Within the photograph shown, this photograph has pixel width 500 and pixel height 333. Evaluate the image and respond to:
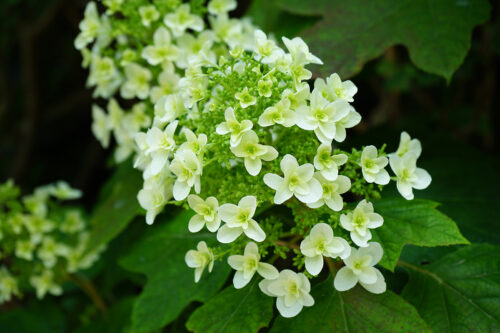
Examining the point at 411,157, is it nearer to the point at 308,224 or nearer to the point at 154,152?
the point at 308,224

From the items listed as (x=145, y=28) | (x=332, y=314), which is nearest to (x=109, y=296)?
(x=145, y=28)

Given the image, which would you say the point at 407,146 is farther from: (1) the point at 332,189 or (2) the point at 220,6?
(2) the point at 220,6

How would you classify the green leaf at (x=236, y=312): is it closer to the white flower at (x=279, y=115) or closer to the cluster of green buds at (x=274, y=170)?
the cluster of green buds at (x=274, y=170)

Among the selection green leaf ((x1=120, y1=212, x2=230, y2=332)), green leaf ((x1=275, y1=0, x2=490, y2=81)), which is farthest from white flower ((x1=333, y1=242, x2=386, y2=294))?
green leaf ((x1=275, y1=0, x2=490, y2=81))

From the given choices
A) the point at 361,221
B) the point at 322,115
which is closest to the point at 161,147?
the point at 322,115

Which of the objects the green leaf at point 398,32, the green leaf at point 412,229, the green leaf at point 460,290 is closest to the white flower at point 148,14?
the green leaf at point 398,32

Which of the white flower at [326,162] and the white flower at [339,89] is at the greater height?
the white flower at [339,89]

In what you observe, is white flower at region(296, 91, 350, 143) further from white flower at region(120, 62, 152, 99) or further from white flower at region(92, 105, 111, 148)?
white flower at region(92, 105, 111, 148)
